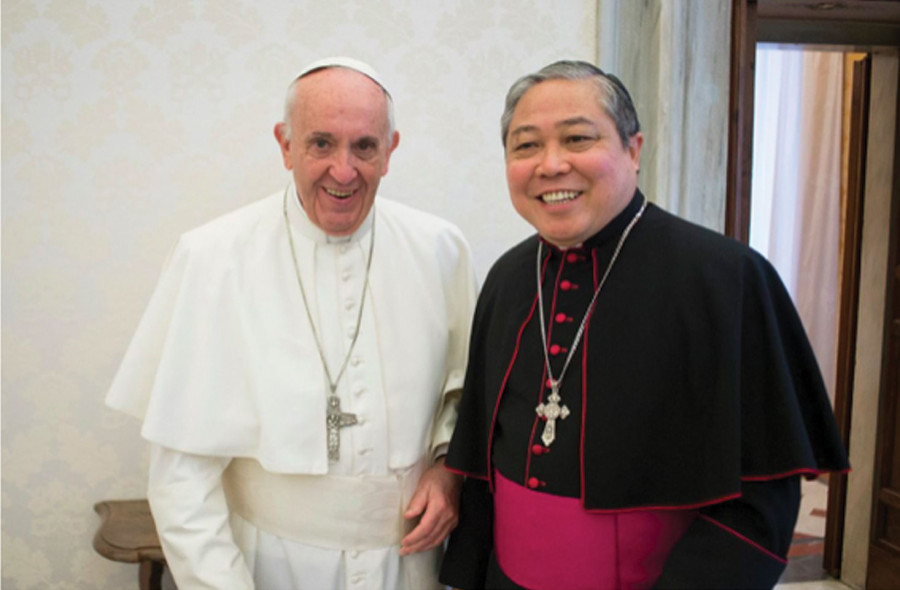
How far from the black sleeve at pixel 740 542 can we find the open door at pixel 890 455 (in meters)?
2.88

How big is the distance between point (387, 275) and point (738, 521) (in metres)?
1.05

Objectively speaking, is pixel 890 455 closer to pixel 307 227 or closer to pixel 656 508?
pixel 656 508

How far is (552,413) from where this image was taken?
1.66 metres

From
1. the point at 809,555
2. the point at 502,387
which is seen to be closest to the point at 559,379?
the point at 502,387

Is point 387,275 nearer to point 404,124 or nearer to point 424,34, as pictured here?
point 404,124

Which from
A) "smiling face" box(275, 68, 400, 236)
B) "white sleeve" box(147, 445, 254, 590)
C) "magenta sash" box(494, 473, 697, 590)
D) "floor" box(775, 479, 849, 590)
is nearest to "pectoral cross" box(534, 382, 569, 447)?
"magenta sash" box(494, 473, 697, 590)

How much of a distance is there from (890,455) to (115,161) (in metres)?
3.82

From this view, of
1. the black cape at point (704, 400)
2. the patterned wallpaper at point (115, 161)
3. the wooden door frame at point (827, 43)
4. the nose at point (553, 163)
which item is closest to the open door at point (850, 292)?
the wooden door frame at point (827, 43)

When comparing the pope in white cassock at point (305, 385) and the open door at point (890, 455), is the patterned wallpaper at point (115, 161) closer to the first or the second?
the pope in white cassock at point (305, 385)

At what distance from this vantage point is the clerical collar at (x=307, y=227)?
2.05m

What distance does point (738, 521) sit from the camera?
4.93ft

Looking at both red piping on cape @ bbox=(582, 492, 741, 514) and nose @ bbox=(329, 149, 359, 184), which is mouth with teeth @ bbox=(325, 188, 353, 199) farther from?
red piping on cape @ bbox=(582, 492, 741, 514)

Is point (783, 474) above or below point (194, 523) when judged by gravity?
above

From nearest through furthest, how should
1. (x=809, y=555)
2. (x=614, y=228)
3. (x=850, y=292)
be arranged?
(x=614, y=228) → (x=850, y=292) → (x=809, y=555)
